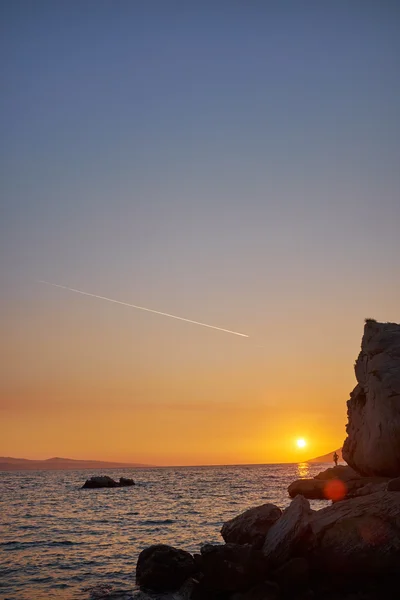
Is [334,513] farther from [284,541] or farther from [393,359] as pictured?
[393,359]

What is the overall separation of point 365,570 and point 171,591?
270 inches

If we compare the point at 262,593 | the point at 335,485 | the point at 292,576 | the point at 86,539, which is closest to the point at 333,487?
the point at 335,485

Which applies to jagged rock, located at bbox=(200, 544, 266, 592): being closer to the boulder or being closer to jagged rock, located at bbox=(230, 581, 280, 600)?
jagged rock, located at bbox=(230, 581, 280, 600)

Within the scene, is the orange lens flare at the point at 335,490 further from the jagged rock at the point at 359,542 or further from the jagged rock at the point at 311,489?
the jagged rock at the point at 359,542

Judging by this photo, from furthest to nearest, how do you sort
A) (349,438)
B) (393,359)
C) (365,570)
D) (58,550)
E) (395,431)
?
(349,438) < (393,359) < (395,431) < (58,550) < (365,570)

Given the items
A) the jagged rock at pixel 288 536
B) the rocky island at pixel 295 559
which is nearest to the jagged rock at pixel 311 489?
the rocky island at pixel 295 559

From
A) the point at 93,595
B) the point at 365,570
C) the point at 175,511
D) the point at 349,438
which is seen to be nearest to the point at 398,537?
the point at 365,570

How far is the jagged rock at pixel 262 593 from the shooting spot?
57.4ft

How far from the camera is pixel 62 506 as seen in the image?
58.8 m

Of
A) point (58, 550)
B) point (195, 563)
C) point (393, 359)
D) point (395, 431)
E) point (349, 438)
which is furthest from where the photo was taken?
point (349, 438)

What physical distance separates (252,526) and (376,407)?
2171cm

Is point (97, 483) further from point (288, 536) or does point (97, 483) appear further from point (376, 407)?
point (288, 536)

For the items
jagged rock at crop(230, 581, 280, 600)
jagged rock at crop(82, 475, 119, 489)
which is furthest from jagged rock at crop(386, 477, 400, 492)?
jagged rock at crop(82, 475, 119, 489)

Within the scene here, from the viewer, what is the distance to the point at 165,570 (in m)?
20.7
